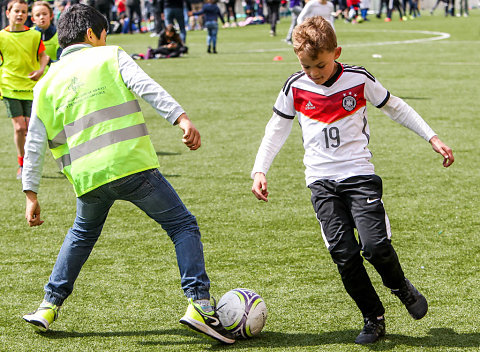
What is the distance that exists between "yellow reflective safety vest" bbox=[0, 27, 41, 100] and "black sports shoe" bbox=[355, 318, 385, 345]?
593cm

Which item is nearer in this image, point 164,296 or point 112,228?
point 164,296

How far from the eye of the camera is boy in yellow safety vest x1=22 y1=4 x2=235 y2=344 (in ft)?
14.3

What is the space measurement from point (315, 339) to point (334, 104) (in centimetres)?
133

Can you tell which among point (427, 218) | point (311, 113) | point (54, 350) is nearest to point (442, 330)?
point (311, 113)

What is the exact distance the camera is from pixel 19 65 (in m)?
9.15

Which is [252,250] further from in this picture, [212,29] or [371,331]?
[212,29]

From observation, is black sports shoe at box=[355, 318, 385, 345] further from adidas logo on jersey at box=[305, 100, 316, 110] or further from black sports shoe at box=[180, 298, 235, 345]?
adidas logo on jersey at box=[305, 100, 316, 110]

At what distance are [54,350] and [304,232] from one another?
114 inches

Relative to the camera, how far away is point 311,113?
4527mm

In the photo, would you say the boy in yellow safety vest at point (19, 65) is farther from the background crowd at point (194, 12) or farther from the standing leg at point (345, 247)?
the background crowd at point (194, 12)

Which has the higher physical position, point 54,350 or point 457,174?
point 54,350

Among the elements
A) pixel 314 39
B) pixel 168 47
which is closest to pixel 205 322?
pixel 314 39

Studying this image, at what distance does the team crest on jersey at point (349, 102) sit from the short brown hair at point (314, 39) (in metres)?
0.28

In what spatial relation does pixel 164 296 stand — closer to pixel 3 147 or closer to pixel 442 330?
pixel 442 330
